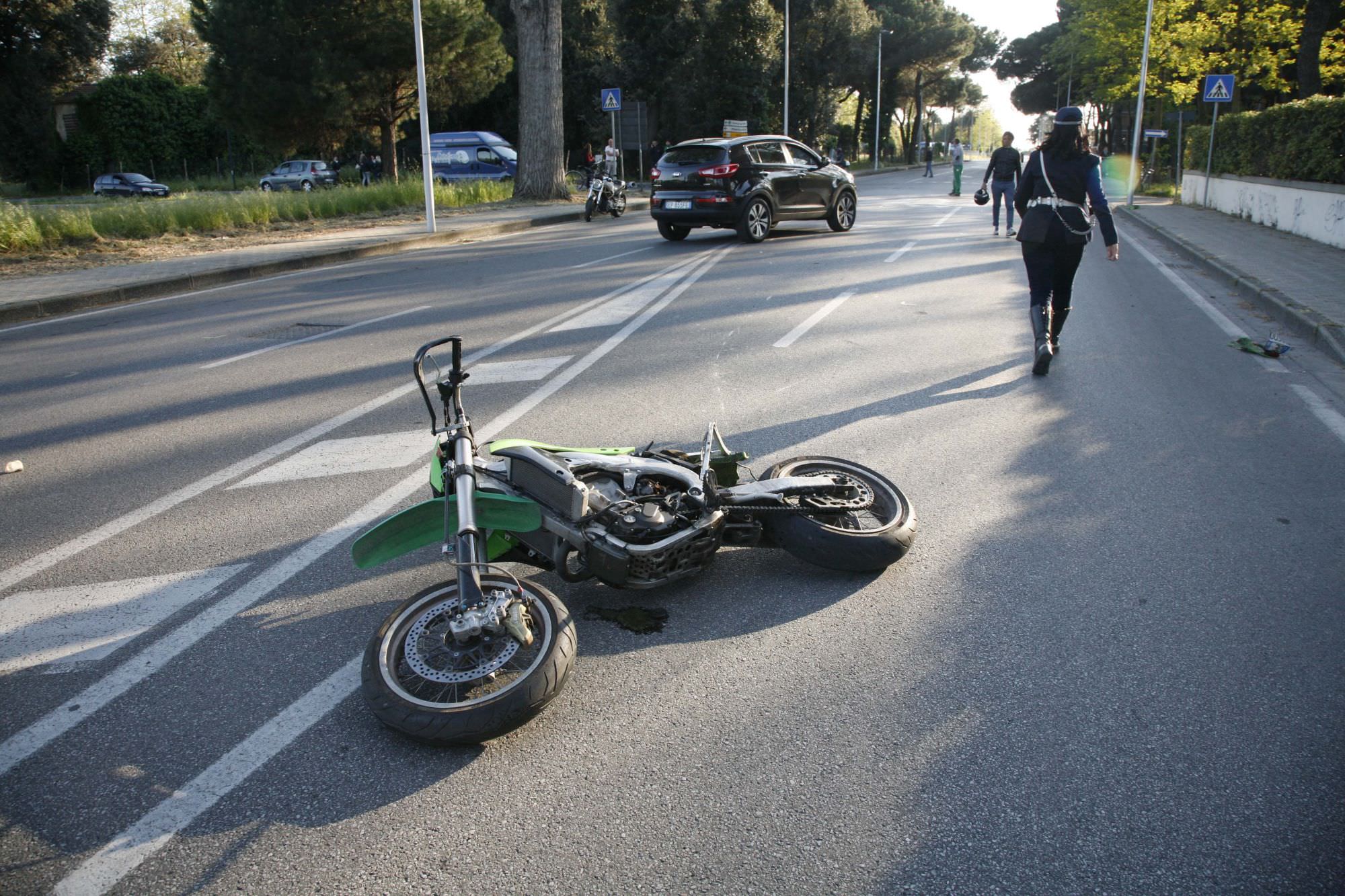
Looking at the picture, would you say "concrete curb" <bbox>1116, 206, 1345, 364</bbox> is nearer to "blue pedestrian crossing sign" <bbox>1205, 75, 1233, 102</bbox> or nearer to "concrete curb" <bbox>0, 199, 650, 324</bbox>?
"blue pedestrian crossing sign" <bbox>1205, 75, 1233, 102</bbox>

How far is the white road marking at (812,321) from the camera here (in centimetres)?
891

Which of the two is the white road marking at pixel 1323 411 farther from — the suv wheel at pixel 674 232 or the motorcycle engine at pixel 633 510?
the suv wheel at pixel 674 232

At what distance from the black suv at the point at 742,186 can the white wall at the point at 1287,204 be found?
26.6ft

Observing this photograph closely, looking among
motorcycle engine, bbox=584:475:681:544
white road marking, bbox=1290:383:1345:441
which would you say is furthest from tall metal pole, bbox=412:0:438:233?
motorcycle engine, bbox=584:475:681:544

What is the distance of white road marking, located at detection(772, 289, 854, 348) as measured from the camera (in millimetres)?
8914

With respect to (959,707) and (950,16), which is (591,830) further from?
(950,16)

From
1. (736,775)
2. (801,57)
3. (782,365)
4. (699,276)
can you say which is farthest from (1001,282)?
(801,57)

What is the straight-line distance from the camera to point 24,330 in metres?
10.9

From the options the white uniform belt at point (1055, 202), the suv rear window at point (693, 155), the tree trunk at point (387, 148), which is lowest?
the white uniform belt at point (1055, 202)

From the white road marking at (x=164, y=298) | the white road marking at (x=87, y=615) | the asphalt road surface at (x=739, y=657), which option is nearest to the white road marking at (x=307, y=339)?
the asphalt road surface at (x=739, y=657)

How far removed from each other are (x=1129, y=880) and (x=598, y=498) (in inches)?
83.5

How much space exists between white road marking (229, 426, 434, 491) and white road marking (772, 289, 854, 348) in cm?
367

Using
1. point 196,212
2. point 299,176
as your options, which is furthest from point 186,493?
point 299,176

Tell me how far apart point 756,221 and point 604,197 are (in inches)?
322
